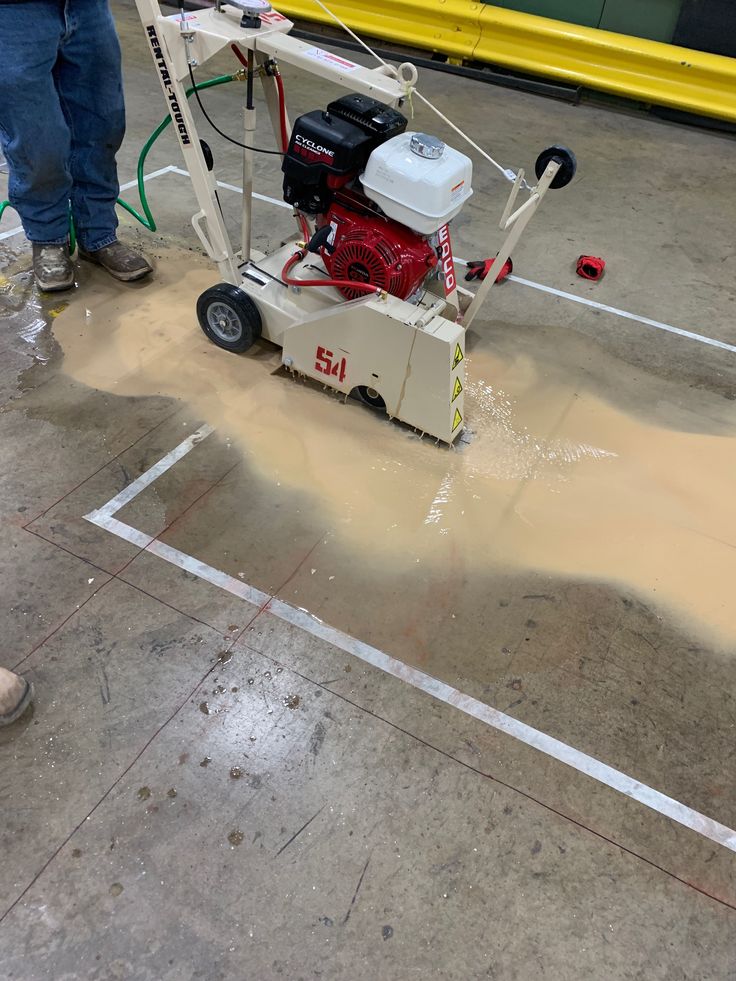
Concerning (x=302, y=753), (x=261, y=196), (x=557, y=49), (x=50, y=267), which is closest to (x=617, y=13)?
(x=557, y=49)

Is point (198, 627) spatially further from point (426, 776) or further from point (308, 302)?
point (308, 302)

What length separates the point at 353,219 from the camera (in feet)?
8.45

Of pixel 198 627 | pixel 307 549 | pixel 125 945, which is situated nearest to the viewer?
pixel 125 945

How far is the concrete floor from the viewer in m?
1.59

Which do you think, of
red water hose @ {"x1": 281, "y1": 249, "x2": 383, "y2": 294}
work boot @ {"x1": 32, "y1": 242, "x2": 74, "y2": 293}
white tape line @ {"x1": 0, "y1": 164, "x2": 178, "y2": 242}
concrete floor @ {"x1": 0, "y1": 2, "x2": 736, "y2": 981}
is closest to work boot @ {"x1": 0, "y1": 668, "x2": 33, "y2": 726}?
concrete floor @ {"x1": 0, "y1": 2, "x2": 736, "y2": 981}

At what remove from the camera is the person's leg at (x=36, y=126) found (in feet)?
8.66

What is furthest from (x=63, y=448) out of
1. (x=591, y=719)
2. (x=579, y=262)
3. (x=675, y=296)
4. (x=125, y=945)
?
(x=675, y=296)

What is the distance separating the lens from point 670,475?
2.72 meters

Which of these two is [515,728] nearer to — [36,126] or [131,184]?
[36,126]

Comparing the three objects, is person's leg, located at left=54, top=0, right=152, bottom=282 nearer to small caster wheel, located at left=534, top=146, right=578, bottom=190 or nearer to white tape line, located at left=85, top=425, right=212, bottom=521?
white tape line, located at left=85, top=425, right=212, bottom=521

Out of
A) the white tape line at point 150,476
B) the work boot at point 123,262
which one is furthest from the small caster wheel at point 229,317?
the work boot at point 123,262

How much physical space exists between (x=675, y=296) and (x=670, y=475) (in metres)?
1.58

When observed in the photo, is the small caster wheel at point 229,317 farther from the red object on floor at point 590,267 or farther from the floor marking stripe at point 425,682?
the red object on floor at point 590,267

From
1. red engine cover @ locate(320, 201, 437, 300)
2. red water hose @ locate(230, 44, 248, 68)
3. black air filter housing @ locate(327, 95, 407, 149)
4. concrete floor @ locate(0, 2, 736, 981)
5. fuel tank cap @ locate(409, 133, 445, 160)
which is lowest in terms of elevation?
concrete floor @ locate(0, 2, 736, 981)
